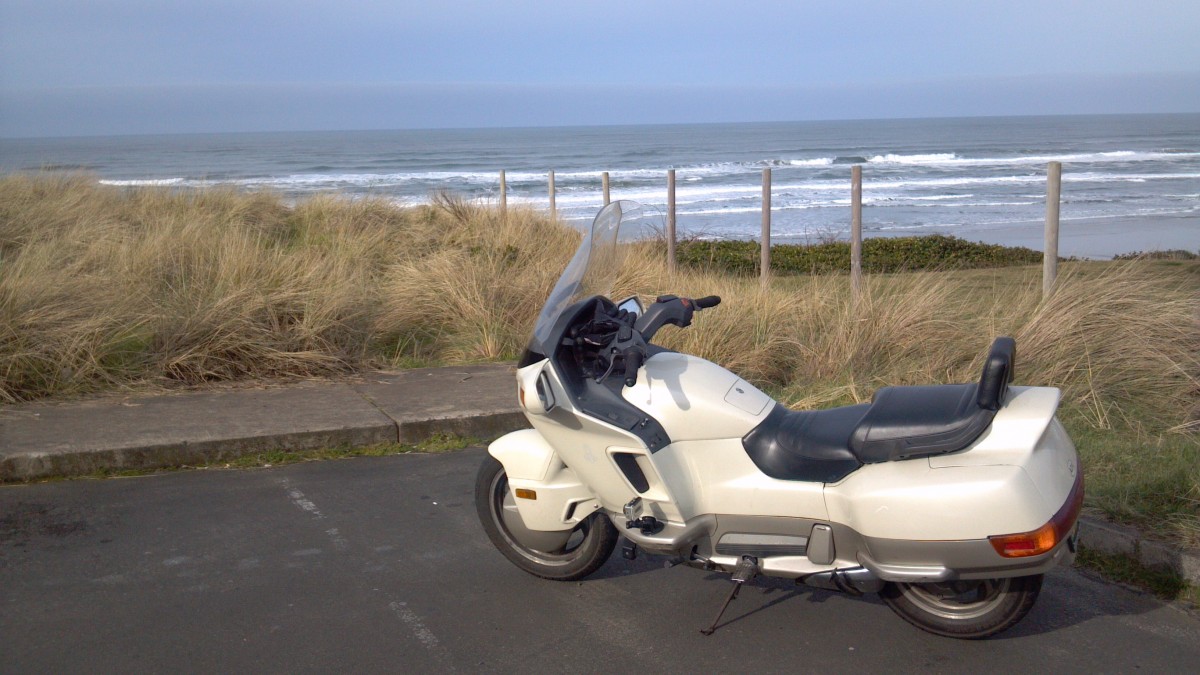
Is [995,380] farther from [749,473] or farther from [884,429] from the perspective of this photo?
[749,473]

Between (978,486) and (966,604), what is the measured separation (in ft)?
1.94

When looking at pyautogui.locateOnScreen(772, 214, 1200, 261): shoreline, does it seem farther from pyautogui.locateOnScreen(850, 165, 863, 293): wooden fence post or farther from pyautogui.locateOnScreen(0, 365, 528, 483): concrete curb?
pyautogui.locateOnScreen(0, 365, 528, 483): concrete curb

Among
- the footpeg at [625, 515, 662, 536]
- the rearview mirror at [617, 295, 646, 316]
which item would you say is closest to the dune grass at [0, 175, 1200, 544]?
the footpeg at [625, 515, 662, 536]

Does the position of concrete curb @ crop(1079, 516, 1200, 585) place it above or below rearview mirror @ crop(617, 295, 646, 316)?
below

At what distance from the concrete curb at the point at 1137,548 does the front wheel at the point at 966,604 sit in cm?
94

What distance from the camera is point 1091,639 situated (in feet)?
12.4

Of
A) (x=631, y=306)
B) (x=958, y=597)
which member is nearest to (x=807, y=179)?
(x=631, y=306)

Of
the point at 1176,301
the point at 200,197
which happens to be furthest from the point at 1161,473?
the point at 200,197

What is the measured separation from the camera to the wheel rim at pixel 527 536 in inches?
169

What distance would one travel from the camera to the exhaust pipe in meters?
3.63

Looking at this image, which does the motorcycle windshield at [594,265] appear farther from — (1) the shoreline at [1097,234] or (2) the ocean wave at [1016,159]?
(2) the ocean wave at [1016,159]

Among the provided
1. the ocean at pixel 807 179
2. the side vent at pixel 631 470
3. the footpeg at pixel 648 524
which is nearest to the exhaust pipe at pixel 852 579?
the footpeg at pixel 648 524

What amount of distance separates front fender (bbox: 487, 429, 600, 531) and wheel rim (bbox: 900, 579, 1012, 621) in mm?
1251

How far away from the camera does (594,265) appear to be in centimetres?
403
